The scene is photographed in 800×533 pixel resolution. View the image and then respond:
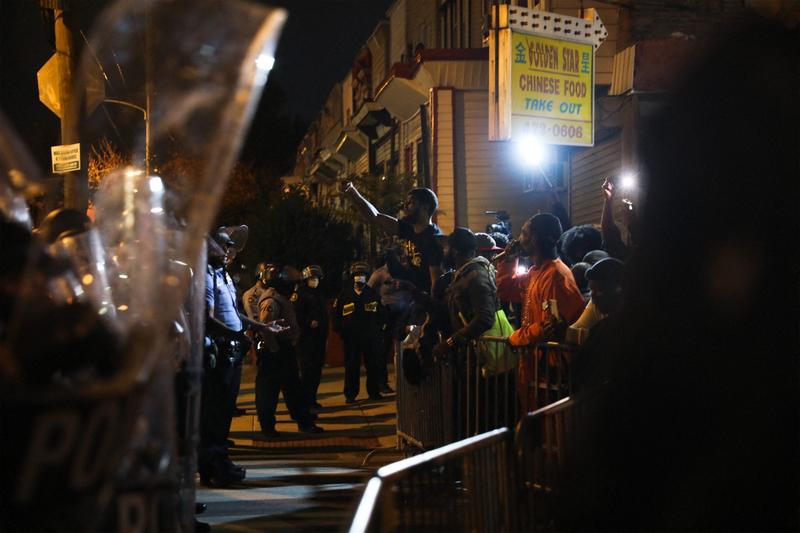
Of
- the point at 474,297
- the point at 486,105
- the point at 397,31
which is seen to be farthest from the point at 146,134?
the point at 397,31

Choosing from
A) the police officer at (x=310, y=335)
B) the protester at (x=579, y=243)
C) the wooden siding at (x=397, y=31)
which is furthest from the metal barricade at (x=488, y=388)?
the wooden siding at (x=397, y=31)

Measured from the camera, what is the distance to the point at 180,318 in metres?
4.70

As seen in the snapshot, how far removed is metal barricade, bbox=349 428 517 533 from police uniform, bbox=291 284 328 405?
769 centimetres

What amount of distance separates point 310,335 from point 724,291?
1040 cm

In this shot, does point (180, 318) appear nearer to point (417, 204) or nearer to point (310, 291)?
point (417, 204)

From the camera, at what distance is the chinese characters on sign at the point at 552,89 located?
481 inches

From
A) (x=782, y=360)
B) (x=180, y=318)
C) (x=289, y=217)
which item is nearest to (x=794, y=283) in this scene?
(x=782, y=360)

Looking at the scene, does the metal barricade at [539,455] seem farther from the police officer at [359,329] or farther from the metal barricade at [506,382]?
the police officer at [359,329]

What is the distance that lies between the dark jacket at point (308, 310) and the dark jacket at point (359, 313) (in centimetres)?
123

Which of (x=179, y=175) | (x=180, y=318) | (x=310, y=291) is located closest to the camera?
(x=179, y=175)

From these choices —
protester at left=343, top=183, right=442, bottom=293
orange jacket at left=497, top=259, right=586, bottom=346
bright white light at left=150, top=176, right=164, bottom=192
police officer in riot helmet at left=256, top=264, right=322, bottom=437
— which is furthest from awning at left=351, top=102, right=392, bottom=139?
bright white light at left=150, top=176, right=164, bottom=192

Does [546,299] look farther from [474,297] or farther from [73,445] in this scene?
[73,445]

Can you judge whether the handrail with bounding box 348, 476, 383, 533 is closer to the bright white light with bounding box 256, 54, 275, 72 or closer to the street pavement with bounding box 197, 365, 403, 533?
the street pavement with bounding box 197, 365, 403, 533

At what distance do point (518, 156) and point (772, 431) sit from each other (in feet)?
54.5
